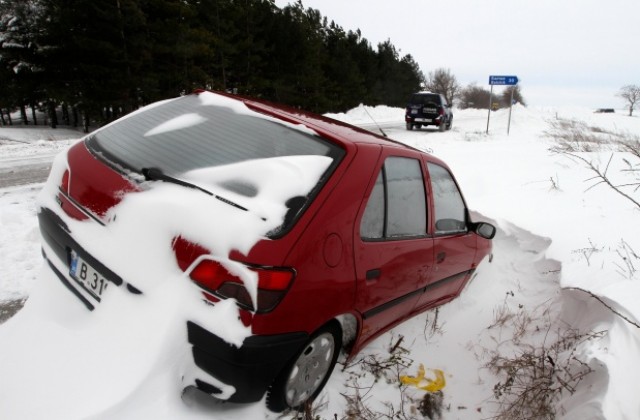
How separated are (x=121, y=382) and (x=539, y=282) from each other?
4.01 m

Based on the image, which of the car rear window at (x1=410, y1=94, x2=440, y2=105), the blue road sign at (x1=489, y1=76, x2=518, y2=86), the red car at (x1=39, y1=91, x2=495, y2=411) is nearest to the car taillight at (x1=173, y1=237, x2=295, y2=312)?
the red car at (x1=39, y1=91, x2=495, y2=411)

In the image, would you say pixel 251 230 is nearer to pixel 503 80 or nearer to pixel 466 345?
pixel 466 345

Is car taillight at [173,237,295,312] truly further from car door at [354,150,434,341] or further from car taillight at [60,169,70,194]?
car taillight at [60,169,70,194]

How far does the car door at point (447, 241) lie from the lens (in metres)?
2.95

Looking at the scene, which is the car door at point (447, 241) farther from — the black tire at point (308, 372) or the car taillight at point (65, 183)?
the car taillight at point (65, 183)

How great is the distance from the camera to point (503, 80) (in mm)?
15703

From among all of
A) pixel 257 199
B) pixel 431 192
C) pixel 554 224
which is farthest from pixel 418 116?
pixel 257 199

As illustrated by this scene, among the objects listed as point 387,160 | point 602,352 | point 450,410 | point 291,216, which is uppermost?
point 387,160

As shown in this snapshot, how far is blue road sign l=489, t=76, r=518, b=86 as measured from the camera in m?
15.4

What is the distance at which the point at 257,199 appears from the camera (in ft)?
5.95

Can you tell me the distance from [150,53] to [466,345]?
1985cm

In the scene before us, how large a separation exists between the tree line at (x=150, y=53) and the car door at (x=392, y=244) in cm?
1852

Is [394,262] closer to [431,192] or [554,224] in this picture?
[431,192]

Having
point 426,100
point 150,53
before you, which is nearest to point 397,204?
point 426,100
